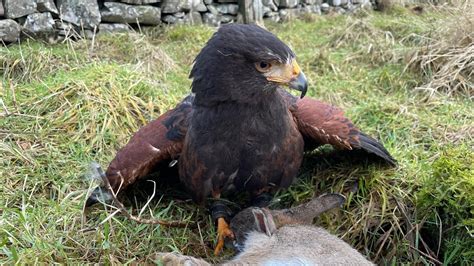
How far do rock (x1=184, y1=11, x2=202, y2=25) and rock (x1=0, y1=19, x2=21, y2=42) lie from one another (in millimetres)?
2166

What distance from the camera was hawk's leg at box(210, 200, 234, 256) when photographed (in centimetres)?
315

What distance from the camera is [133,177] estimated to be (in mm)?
3195

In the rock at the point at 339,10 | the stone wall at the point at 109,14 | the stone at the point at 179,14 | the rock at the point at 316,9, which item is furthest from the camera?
the rock at the point at 339,10

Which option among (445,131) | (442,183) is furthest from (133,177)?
(445,131)

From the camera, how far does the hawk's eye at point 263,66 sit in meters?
2.91

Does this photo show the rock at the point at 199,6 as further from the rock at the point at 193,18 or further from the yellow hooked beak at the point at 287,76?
the yellow hooked beak at the point at 287,76

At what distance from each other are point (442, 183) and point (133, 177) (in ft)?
5.44

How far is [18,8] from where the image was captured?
19.3ft

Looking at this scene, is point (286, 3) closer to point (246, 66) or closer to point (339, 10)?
point (339, 10)

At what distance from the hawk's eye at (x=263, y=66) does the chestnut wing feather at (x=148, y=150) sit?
0.59 m

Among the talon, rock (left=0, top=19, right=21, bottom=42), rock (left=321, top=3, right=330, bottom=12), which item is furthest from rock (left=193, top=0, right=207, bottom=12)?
the talon

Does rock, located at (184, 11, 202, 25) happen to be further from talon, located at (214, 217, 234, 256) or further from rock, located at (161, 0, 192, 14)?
talon, located at (214, 217, 234, 256)

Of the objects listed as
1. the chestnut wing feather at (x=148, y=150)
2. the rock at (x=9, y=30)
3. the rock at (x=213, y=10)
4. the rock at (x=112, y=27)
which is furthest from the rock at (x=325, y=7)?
the chestnut wing feather at (x=148, y=150)

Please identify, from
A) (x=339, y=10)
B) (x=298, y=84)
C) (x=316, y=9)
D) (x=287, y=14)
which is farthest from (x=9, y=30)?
(x=339, y=10)
